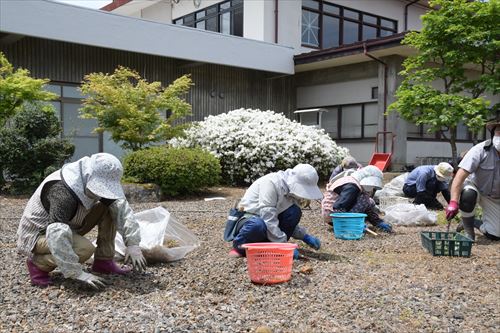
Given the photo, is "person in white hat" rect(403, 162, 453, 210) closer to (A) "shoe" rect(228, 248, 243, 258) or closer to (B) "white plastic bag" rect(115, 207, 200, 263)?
(A) "shoe" rect(228, 248, 243, 258)

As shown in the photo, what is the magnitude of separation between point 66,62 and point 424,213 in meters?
9.44

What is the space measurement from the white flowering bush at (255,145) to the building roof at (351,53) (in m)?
3.48

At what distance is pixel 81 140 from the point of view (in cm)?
1301

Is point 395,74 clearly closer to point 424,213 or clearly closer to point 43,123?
point 424,213

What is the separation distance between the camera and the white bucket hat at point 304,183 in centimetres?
423

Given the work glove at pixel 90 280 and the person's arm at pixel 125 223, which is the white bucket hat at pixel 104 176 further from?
the work glove at pixel 90 280

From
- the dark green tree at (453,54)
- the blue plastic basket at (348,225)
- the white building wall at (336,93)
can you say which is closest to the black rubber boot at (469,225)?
the blue plastic basket at (348,225)

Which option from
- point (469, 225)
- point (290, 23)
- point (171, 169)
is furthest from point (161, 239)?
point (290, 23)

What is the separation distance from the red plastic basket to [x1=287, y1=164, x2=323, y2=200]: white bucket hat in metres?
0.63

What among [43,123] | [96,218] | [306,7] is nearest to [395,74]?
[306,7]

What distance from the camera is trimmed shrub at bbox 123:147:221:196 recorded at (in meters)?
9.43

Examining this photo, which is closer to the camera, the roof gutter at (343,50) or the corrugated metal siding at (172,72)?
the corrugated metal siding at (172,72)

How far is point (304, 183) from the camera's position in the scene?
168 inches

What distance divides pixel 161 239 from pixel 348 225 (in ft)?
7.01
